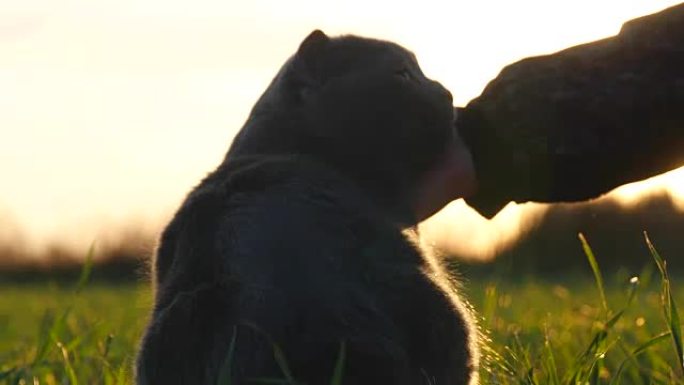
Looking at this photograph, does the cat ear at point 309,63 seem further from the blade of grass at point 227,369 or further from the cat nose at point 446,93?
the blade of grass at point 227,369

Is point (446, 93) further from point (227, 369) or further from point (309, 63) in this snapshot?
point (227, 369)

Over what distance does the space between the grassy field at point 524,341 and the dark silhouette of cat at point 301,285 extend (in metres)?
0.28

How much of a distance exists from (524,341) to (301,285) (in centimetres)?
239

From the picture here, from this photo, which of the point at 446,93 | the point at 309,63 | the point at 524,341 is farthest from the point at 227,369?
the point at 524,341

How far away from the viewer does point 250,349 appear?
254 centimetres

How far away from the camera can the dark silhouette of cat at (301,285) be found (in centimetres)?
255

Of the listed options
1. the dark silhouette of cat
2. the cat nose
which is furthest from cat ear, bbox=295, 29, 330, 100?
the cat nose

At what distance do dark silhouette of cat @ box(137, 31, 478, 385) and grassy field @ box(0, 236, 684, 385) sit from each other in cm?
28

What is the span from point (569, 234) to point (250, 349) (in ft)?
46.7

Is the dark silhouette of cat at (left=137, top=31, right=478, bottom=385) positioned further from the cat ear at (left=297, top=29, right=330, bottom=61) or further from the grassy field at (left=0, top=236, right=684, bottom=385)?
the cat ear at (left=297, top=29, right=330, bottom=61)

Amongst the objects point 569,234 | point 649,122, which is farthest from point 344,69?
point 569,234

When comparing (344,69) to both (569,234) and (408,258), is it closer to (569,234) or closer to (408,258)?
(408,258)

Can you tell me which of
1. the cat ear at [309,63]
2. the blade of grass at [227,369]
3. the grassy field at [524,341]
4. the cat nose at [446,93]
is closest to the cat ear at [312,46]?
the cat ear at [309,63]

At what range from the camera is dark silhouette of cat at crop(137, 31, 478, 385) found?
255cm
